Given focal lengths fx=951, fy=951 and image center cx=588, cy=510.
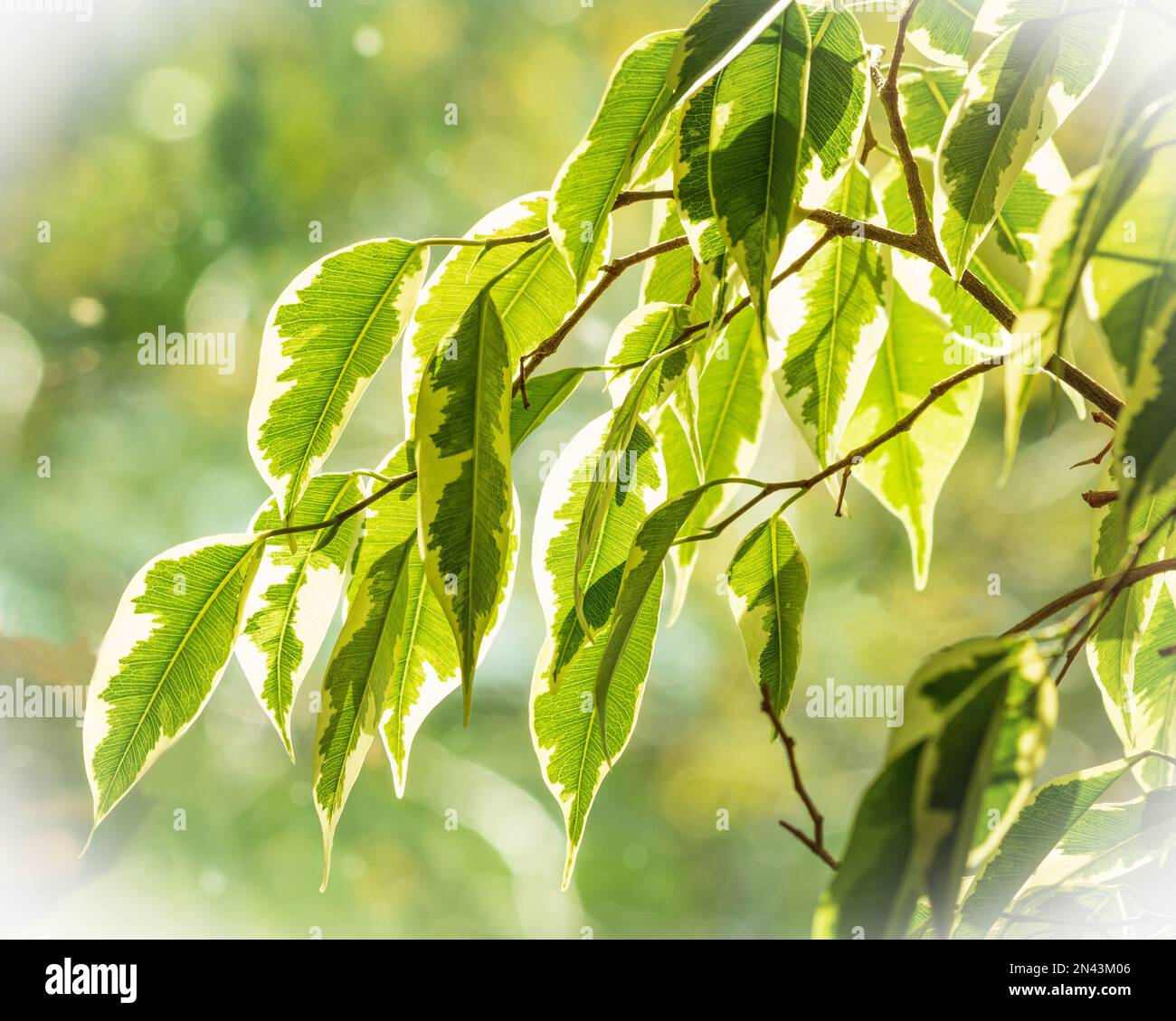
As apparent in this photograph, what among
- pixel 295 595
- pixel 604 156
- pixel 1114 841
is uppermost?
pixel 604 156

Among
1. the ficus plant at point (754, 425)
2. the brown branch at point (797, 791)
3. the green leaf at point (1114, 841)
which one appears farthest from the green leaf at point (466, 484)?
the green leaf at point (1114, 841)

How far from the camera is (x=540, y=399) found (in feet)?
0.98

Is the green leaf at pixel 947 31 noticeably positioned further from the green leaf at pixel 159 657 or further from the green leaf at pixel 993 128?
the green leaf at pixel 159 657

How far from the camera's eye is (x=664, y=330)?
327mm

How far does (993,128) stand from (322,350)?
7.6 inches

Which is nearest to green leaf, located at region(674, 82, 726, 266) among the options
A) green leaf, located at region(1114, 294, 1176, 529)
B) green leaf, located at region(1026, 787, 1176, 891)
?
green leaf, located at region(1114, 294, 1176, 529)

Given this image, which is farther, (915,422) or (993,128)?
(915,422)

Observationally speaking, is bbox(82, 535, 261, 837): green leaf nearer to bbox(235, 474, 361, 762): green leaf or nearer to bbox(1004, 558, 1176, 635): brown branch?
bbox(235, 474, 361, 762): green leaf

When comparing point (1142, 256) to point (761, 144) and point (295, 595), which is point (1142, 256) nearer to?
point (761, 144)

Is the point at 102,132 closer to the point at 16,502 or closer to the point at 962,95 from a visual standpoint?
the point at 16,502

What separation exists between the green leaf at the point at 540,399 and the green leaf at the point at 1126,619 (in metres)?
0.17

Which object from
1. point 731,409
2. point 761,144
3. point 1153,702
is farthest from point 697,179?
point 1153,702

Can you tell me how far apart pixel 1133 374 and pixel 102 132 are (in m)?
1.77

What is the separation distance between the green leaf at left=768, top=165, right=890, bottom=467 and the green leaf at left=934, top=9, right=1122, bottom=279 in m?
0.06
